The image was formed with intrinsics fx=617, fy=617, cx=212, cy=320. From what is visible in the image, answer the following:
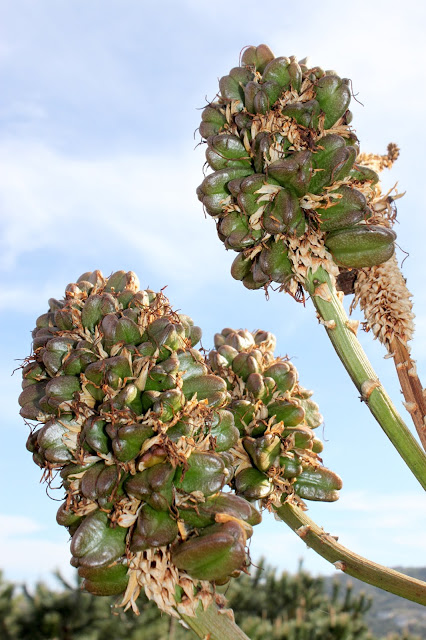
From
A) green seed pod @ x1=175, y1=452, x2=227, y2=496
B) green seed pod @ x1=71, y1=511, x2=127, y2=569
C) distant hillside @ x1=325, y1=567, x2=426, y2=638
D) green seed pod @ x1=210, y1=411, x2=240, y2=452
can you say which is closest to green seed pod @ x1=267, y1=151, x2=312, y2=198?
green seed pod @ x1=210, y1=411, x2=240, y2=452

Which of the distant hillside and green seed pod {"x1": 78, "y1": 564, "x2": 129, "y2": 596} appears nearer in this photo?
green seed pod {"x1": 78, "y1": 564, "x2": 129, "y2": 596}

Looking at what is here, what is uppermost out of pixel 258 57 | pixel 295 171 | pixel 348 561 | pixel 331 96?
pixel 258 57

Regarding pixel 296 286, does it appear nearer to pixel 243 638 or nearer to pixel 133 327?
pixel 133 327

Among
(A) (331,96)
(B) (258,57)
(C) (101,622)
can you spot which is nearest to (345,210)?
(A) (331,96)

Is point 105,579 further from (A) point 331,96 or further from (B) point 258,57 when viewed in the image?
(B) point 258,57

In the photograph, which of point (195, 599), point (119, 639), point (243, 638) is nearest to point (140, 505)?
point (195, 599)

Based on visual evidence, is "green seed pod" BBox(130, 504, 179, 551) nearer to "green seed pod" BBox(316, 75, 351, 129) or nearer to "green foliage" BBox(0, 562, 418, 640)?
"green seed pod" BBox(316, 75, 351, 129)
